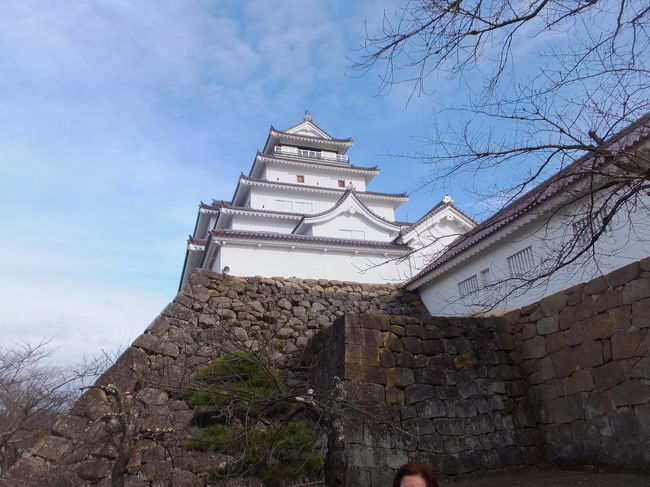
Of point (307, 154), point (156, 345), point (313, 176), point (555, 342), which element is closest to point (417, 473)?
point (555, 342)

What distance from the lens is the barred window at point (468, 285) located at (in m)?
9.30

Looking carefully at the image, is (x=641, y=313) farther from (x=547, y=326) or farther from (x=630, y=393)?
(x=547, y=326)

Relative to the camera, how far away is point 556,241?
24.3 ft

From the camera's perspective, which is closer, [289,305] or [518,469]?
[518,469]

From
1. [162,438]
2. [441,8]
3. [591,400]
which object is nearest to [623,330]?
[591,400]

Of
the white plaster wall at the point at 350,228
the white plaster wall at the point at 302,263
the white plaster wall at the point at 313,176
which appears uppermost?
the white plaster wall at the point at 313,176

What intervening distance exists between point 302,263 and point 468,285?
5.13 meters

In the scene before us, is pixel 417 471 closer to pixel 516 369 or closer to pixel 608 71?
pixel 608 71

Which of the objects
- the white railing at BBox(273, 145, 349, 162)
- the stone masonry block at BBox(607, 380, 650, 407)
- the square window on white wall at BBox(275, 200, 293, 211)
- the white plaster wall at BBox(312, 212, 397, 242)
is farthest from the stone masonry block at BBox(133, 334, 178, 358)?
the white railing at BBox(273, 145, 349, 162)

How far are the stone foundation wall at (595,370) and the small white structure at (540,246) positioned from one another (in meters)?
0.43

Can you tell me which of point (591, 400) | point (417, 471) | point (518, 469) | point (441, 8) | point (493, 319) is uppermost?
point (441, 8)

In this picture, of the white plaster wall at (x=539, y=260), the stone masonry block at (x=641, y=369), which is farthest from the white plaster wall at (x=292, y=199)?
the stone masonry block at (x=641, y=369)

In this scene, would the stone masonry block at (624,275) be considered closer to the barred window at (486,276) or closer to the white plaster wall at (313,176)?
the barred window at (486,276)

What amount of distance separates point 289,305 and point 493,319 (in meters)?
4.19
